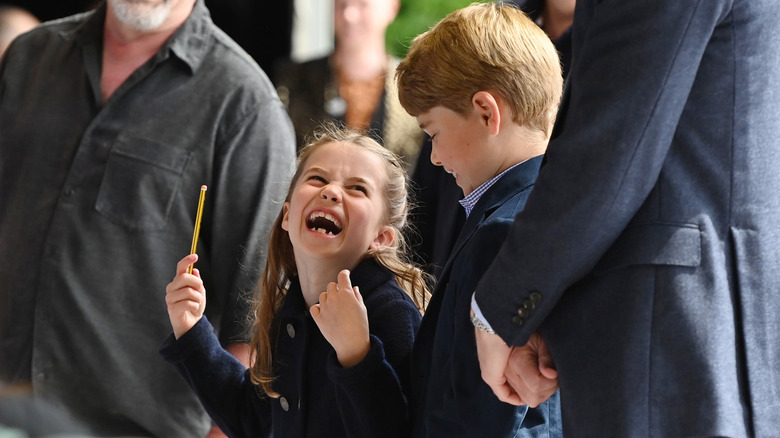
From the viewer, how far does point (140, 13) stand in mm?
2887

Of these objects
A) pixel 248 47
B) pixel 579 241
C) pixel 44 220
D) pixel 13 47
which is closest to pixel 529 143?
pixel 579 241

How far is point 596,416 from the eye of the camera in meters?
1.58

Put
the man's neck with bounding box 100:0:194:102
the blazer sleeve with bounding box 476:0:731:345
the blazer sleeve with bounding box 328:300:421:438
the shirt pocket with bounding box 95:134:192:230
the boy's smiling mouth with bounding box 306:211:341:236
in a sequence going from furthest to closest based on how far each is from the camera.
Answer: the man's neck with bounding box 100:0:194:102
the shirt pocket with bounding box 95:134:192:230
the boy's smiling mouth with bounding box 306:211:341:236
the blazer sleeve with bounding box 328:300:421:438
the blazer sleeve with bounding box 476:0:731:345

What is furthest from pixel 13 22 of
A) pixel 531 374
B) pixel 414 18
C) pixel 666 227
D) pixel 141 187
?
pixel 666 227

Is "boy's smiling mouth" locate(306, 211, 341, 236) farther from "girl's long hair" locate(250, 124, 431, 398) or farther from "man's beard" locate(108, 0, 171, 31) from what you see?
"man's beard" locate(108, 0, 171, 31)

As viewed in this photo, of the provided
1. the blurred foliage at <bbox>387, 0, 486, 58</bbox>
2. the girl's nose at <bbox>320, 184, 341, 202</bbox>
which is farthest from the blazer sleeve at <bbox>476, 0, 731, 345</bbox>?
the blurred foliage at <bbox>387, 0, 486, 58</bbox>

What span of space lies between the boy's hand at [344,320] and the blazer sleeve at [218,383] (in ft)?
1.17

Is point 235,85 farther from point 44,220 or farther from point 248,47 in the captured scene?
point 248,47

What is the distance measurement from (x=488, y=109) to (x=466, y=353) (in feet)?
1.33

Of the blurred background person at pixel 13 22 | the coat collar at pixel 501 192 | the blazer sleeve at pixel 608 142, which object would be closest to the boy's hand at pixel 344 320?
the coat collar at pixel 501 192

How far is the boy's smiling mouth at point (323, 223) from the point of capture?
6.97ft

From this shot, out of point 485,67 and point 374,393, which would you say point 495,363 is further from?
point 485,67

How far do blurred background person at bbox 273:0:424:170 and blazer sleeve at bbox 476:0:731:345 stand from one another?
2.39 meters

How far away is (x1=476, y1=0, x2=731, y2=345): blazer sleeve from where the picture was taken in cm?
152
